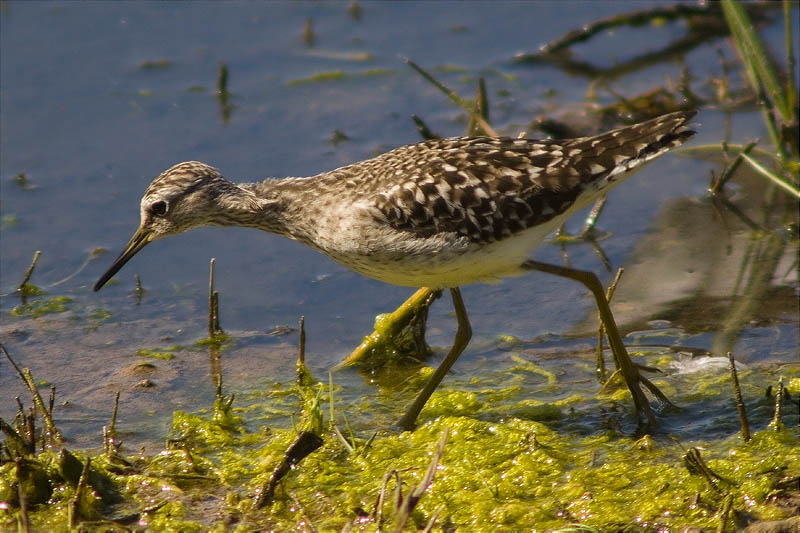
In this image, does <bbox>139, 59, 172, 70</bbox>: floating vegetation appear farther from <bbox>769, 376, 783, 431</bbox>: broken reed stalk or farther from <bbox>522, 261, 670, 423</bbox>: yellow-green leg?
<bbox>769, 376, 783, 431</bbox>: broken reed stalk

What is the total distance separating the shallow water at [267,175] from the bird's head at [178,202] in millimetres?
820

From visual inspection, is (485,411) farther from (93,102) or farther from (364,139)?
(93,102)

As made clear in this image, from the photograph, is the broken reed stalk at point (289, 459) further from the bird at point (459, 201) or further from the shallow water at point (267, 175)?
the shallow water at point (267, 175)

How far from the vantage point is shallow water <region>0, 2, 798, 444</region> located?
24.2 ft

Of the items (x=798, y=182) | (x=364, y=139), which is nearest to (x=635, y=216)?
(x=798, y=182)

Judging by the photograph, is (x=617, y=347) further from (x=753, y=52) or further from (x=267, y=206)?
(x=753, y=52)

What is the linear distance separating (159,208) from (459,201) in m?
2.05

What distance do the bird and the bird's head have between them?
70cm

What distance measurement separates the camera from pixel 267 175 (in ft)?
31.0

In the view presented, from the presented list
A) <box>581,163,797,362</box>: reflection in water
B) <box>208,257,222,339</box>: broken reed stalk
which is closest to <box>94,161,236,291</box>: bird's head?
<box>208,257,222,339</box>: broken reed stalk

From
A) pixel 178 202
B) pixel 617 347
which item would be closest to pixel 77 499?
pixel 178 202

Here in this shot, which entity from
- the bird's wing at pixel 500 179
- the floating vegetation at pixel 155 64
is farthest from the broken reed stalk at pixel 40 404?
the floating vegetation at pixel 155 64

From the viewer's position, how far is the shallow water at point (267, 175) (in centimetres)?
738

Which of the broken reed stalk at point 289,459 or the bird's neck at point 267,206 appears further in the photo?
the bird's neck at point 267,206
